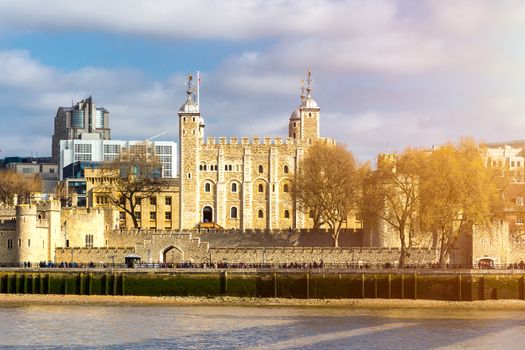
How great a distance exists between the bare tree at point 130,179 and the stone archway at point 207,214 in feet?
17.2

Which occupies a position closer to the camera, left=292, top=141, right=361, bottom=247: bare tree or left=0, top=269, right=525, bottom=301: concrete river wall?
left=0, top=269, right=525, bottom=301: concrete river wall

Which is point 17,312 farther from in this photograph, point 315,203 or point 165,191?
point 165,191

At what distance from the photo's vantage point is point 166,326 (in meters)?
68.1

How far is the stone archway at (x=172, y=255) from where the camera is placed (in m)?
98.2

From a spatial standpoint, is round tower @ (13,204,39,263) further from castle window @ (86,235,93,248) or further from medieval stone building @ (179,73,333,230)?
medieval stone building @ (179,73,333,230)

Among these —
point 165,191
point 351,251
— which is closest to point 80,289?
point 351,251

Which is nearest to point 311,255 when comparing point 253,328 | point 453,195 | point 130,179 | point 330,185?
point 330,185

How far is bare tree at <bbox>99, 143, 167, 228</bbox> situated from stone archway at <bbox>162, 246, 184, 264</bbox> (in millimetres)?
15396

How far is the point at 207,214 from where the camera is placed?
4776 inches

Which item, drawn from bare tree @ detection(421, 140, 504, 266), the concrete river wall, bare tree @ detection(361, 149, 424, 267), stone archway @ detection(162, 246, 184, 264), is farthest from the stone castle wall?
the concrete river wall

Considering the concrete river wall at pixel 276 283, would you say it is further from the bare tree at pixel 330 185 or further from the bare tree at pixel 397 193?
the bare tree at pixel 330 185

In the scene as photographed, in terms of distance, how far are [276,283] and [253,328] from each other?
15.8 metres

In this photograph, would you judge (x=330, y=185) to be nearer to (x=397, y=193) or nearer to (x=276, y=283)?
(x=397, y=193)

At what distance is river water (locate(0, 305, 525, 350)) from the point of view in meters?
61.4
